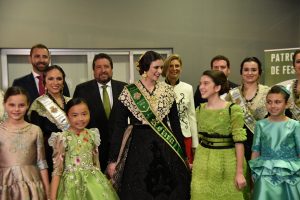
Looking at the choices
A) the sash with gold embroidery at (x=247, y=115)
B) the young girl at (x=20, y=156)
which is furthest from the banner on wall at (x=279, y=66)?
the young girl at (x=20, y=156)

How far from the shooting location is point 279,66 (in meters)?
4.50

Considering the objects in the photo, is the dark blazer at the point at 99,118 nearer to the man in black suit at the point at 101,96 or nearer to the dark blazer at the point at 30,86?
the man in black suit at the point at 101,96

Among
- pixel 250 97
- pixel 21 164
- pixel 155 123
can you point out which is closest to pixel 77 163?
pixel 21 164

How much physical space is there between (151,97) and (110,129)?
0.57 metres

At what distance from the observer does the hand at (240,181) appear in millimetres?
2381

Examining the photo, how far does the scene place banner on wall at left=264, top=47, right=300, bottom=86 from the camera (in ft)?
14.5

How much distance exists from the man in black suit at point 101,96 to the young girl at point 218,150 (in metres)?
0.85

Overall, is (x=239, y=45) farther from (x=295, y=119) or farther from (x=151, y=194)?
(x=151, y=194)

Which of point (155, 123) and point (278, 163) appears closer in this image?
point (278, 163)

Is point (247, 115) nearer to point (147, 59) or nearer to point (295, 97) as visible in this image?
point (295, 97)

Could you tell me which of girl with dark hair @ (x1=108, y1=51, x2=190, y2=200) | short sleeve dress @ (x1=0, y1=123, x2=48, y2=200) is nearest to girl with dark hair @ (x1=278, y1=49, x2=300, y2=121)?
girl with dark hair @ (x1=108, y1=51, x2=190, y2=200)

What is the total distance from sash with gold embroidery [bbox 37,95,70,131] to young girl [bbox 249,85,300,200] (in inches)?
48.8

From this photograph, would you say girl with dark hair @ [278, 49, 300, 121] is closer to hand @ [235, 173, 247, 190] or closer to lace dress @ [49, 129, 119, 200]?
hand @ [235, 173, 247, 190]

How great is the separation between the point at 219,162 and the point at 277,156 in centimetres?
38
